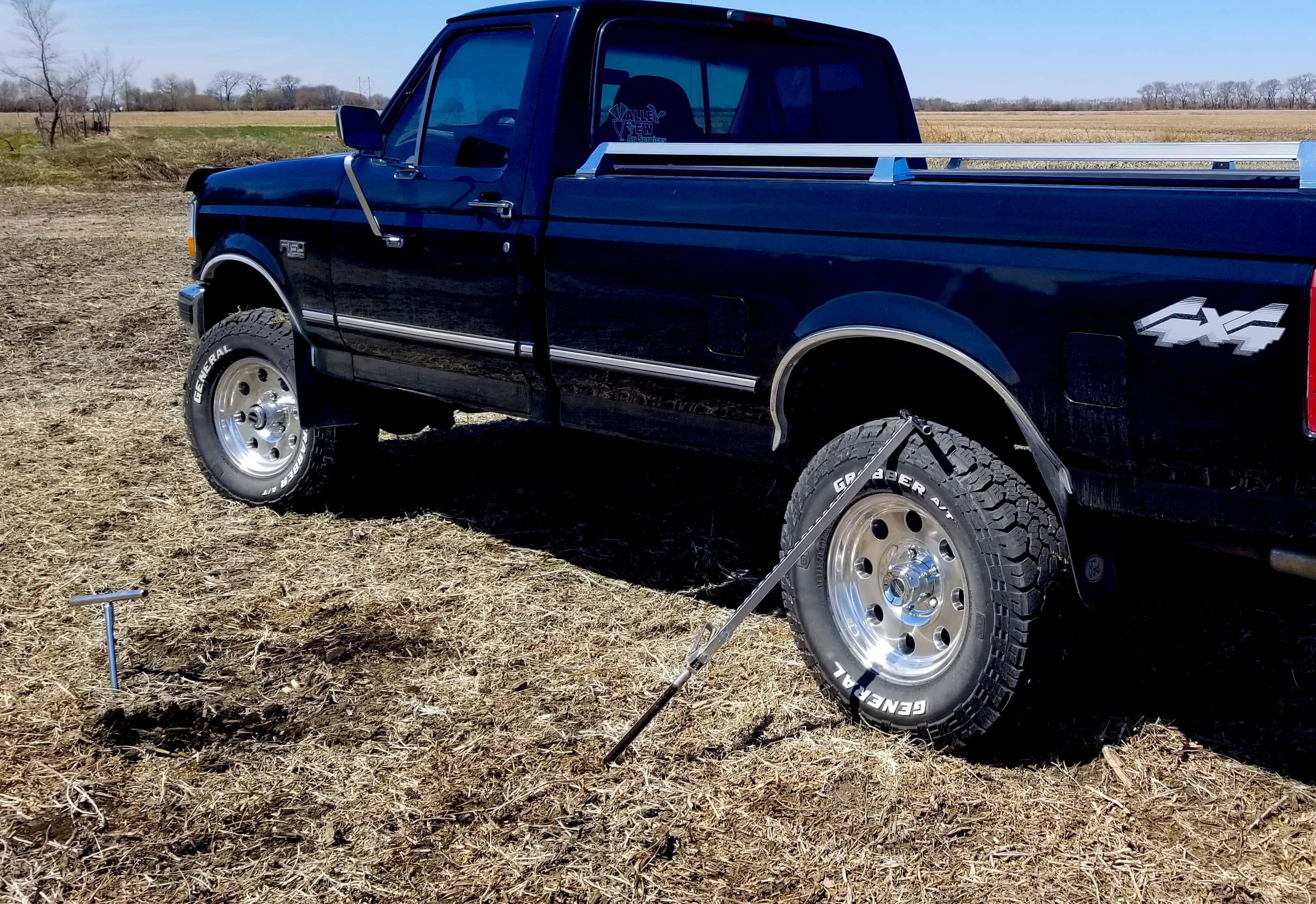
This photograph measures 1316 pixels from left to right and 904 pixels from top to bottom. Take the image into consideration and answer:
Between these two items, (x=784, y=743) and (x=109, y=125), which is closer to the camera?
(x=784, y=743)

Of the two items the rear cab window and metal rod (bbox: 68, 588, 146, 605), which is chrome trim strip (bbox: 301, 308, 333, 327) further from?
metal rod (bbox: 68, 588, 146, 605)

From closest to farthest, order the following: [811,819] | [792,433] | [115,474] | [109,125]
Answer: [811,819] < [792,433] < [115,474] < [109,125]

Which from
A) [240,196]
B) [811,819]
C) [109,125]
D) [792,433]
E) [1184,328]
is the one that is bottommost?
[811,819]

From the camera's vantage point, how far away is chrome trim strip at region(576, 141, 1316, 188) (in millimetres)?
2701

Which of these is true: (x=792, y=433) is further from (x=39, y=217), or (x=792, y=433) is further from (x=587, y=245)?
(x=39, y=217)

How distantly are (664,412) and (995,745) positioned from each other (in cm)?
144

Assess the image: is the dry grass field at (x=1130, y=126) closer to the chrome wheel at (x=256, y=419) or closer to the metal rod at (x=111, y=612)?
the chrome wheel at (x=256, y=419)

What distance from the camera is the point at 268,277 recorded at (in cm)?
533

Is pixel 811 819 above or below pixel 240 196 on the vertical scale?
below

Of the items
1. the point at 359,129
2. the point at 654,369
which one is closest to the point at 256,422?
the point at 359,129

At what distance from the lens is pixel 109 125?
4203 centimetres

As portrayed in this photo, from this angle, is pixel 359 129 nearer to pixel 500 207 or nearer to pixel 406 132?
pixel 406 132

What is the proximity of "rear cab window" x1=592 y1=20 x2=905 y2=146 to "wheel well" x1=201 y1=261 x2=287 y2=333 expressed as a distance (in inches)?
83.0

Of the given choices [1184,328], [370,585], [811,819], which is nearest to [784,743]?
[811,819]
